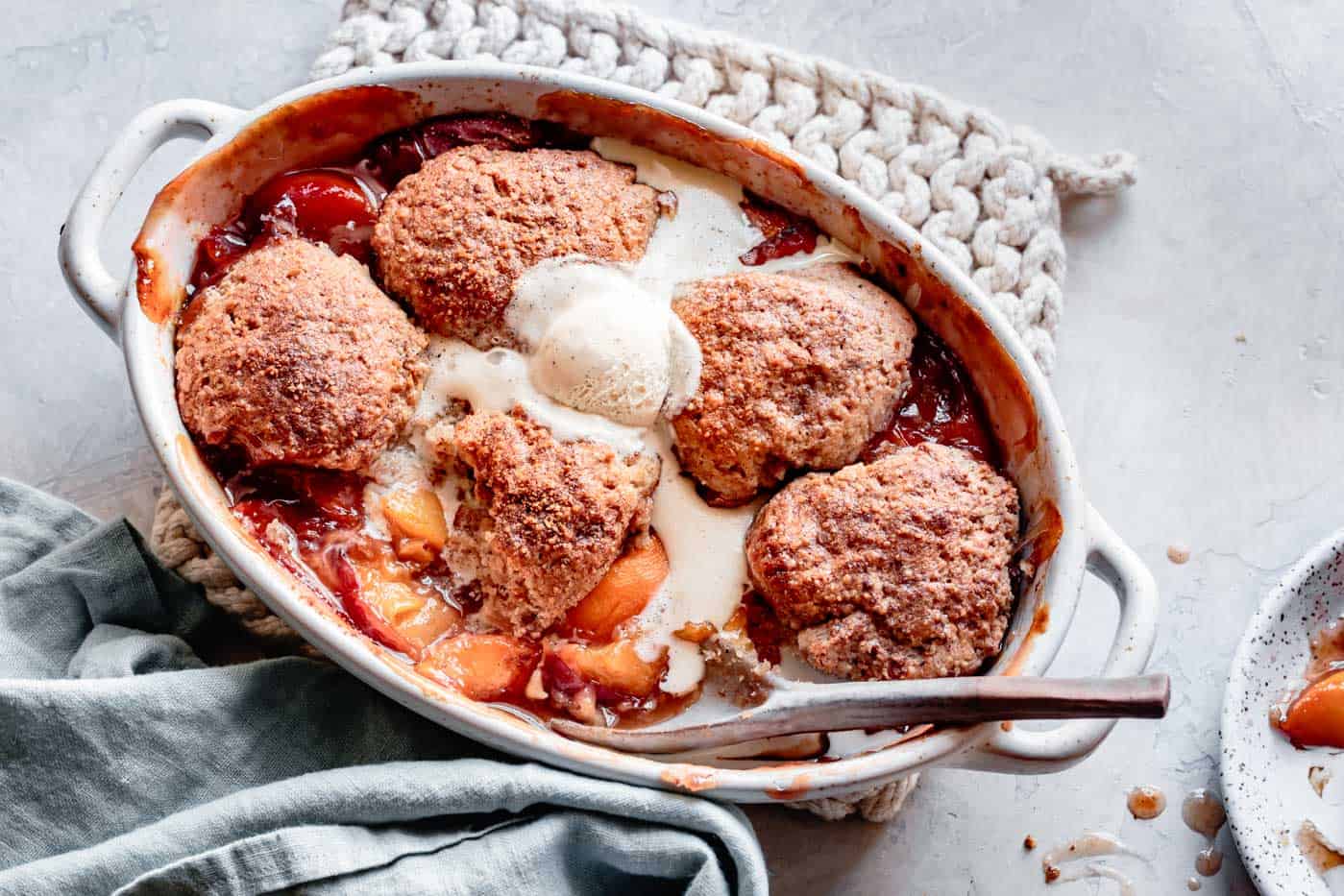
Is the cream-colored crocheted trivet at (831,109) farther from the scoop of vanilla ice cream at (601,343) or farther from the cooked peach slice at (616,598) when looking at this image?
the cooked peach slice at (616,598)

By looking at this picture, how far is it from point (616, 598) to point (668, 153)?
76 centimetres

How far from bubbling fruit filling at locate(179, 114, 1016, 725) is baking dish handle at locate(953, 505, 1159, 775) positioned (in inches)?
12.1

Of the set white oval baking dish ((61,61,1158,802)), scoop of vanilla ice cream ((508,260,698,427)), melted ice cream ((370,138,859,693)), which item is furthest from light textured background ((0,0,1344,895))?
scoop of vanilla ice cream ((508,260,698,427))

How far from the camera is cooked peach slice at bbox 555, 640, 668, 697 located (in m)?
2.08

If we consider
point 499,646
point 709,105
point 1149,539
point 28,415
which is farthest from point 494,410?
point 1149,539

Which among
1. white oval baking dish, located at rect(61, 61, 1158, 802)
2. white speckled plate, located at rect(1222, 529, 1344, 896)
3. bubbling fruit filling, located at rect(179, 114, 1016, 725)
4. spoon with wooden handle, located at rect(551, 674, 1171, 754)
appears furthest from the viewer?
white speckled plate, located at rect(1222, 529, 1344, 896)

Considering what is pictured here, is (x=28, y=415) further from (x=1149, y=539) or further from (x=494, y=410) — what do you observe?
(x=1149, y=539)

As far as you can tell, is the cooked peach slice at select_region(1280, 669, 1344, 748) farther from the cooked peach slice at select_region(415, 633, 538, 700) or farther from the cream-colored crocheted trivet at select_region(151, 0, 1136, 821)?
the cooked peach slice at select_region(415, 633, 538, 700)

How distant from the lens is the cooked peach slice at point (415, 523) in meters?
2.11

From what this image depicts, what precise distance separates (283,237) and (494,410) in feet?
1.53

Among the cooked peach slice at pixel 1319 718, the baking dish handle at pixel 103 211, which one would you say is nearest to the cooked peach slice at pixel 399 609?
the baking dish handle at pixel 103 211

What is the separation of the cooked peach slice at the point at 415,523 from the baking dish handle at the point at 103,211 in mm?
521

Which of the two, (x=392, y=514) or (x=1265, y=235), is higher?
(x=1265, y=235)

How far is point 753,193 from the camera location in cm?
224
